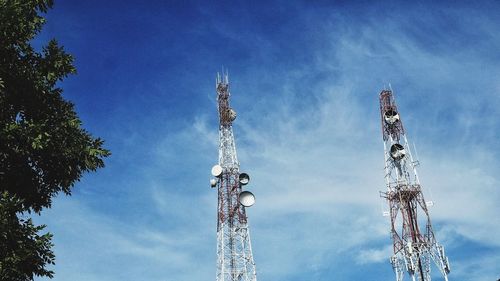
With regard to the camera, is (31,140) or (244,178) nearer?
(31,140)

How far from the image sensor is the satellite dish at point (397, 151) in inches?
1774

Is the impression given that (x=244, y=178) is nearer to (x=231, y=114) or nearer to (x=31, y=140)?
(x=231, y=114)

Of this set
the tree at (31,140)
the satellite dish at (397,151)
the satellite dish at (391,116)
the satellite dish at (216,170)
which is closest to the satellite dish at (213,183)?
the satellite dish at (216,170)

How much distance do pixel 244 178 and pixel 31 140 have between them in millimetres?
36280

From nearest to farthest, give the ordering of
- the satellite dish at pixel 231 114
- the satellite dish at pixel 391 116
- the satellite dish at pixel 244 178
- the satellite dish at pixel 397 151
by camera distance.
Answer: the satellite dish at pixel 397 151, the satellite dish at pixel 391 116, the satellite dish at pixel 244 178, the satellite dish at pixel 231 114

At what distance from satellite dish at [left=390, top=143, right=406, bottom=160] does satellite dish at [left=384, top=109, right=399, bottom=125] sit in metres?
2.66

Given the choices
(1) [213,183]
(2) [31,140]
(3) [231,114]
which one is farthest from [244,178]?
(2) [31,140]

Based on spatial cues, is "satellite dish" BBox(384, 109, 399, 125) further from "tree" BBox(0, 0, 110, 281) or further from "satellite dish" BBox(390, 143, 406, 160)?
"tree" BBox(0, 0, 110, 281)

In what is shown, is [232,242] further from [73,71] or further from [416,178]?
[73,71]

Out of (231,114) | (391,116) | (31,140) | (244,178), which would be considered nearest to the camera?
(31,140)

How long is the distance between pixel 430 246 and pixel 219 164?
21.4 meters

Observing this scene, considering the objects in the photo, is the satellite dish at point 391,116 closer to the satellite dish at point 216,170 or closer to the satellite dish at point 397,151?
the satellite dish at point 397,151

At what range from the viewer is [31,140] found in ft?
45.1

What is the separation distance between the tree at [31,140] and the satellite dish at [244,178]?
33745 millimetres
